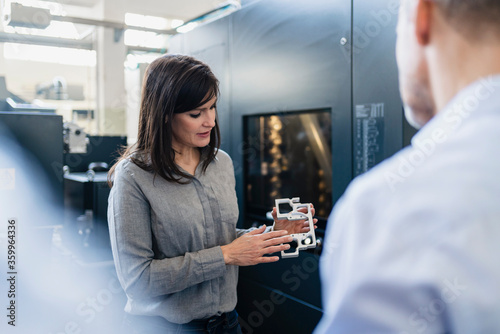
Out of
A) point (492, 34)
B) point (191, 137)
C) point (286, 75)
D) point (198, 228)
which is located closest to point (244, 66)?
point (286, 75)

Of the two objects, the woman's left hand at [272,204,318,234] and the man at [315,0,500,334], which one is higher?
the man at [315,0,500,334]

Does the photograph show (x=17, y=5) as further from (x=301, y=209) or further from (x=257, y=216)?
(x=301, y=209)

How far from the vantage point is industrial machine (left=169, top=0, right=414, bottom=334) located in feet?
5.22

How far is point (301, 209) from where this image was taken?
4.29ft

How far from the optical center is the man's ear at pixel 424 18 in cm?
43

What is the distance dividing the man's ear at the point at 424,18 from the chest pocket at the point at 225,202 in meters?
0.95

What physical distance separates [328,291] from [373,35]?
135 centimetres

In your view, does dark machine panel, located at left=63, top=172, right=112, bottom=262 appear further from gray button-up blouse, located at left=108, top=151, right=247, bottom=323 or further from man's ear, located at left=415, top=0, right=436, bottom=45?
man's ear, located at left=415, top=0, right=436, bottom=45

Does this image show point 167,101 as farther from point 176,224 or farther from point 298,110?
point 298,110

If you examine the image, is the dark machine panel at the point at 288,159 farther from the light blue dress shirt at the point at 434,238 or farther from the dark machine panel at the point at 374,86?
the light blue dress shirt at the point at 434,238

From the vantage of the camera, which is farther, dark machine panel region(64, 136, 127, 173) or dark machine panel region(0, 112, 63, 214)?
dark machine panel region(64, 136, 127, 173)

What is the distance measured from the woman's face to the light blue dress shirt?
933 mm

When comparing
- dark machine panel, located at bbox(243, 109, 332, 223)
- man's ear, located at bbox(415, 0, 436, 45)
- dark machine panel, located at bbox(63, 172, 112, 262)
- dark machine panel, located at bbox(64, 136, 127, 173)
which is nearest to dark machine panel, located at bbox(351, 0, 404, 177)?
dark machine panel, located at bbox(243, 109, 332, 223)

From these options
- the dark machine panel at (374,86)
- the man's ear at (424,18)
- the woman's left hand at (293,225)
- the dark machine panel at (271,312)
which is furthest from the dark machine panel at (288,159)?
the man's ear at (424,18)
